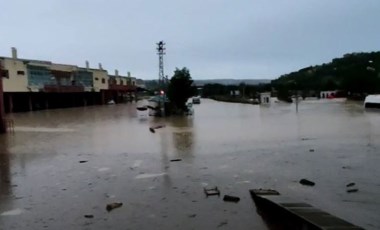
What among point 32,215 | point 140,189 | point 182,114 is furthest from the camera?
point 182,114

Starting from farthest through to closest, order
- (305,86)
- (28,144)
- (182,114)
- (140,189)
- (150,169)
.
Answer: (305,86)
(182,114)
(28,144)
(150,169)
(140,189)

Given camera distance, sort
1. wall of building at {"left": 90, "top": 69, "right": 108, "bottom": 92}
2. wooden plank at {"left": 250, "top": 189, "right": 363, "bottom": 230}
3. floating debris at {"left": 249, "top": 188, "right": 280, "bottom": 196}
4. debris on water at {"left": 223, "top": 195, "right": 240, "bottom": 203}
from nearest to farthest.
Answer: wooden plank at {"left": 250, "top": 189, "right": 363, "bottom": 230}, debris on water at {"left": 223, "top": 195, "right": 240, "bottom": 203}, floating debris at {"left": 249, "top": 188, "right": 280, "bottom": 196}, wall of building at {"left": 90, "top": 69, "right": 108, "bottom": 92}

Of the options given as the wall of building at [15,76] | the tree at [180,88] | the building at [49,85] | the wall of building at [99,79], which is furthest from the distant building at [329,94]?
the wall of building at [15,76]

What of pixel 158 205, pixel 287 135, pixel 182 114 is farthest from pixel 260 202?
pixel 182 114

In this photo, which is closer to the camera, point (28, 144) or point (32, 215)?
point (32, 215)

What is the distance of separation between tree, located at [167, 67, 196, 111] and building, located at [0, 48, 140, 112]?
16799 mm

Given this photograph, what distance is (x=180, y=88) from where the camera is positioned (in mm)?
44188

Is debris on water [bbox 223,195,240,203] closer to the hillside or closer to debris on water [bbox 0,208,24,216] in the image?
debris on water [bbox 0,208,24,216]

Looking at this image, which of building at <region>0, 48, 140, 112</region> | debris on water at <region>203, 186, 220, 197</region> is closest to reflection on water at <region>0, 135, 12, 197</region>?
debris on water at <region>203, 186, 220, 197</region>

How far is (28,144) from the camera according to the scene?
819 inches

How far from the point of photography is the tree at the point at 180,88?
4400 cm

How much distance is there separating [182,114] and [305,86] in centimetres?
8345

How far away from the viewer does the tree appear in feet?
144

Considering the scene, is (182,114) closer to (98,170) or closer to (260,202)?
(98,170)
